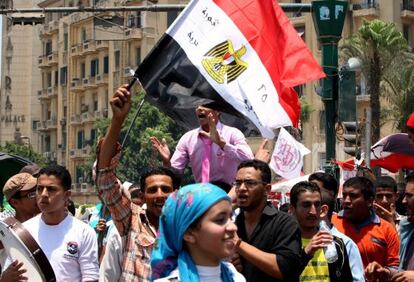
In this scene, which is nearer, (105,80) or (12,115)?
(105,80)

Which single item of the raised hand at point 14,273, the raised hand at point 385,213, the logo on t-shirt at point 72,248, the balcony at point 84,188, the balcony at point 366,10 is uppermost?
the balcony at point 366,10

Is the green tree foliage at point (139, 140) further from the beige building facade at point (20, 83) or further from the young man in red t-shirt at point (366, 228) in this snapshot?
the young man in red t-shirt at point (366, 228)

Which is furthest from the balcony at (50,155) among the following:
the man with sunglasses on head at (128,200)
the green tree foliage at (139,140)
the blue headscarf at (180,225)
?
the blue headscarf at (180,225)

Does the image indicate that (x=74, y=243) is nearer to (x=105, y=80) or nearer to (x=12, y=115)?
(x=105, y=80)

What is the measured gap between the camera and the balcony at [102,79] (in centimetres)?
7950

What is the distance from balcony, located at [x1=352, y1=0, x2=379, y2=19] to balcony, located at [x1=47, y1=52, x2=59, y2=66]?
35283mm

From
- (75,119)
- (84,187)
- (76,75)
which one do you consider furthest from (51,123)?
(84,187)

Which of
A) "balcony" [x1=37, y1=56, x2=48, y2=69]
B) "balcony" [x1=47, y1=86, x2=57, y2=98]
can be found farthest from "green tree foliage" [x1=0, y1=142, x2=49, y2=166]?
"balcony" [x1=37, y1=56, x2=48, y2=69]

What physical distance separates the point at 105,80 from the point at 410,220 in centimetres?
7349

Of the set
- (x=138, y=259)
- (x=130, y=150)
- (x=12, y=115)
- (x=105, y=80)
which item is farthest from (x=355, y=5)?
(x=138, y=259)

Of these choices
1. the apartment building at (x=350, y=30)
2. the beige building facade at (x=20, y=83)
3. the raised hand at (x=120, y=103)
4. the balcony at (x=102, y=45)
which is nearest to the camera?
the raised hand at (x=120, y=103)

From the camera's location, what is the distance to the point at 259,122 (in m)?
8.11

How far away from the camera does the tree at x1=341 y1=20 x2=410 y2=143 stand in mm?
45719

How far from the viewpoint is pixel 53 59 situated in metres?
88.4
